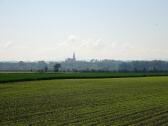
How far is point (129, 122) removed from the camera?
60.3 feet

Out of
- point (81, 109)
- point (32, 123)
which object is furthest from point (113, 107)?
point (32, 123)

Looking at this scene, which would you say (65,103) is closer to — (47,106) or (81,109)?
(47,106)

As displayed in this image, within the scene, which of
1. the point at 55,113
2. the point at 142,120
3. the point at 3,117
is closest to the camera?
the point at 142,120

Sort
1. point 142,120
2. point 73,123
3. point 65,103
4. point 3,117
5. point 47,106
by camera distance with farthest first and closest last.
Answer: point 65,103 < point 47,106 < point 3,117 < point 142,120 < point 73,123

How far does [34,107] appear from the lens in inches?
985

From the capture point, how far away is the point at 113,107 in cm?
2462

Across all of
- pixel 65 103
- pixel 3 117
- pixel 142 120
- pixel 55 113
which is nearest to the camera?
pixel 142 120

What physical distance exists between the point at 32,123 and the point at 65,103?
948 cm

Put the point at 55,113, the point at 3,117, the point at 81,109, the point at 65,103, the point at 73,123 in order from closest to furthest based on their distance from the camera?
the point at 73,123, the point at 3,117, the point at 55,113, the point at 81,109, the point at 65,103

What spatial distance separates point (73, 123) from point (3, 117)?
15.4ft

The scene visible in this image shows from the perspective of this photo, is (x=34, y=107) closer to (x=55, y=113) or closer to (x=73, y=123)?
(x=55, y=113)

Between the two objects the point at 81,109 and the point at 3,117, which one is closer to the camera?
the point at 3,117

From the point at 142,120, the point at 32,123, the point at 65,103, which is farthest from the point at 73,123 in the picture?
the point at 65,103

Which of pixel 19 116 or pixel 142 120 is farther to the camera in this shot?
pixel 19 116
